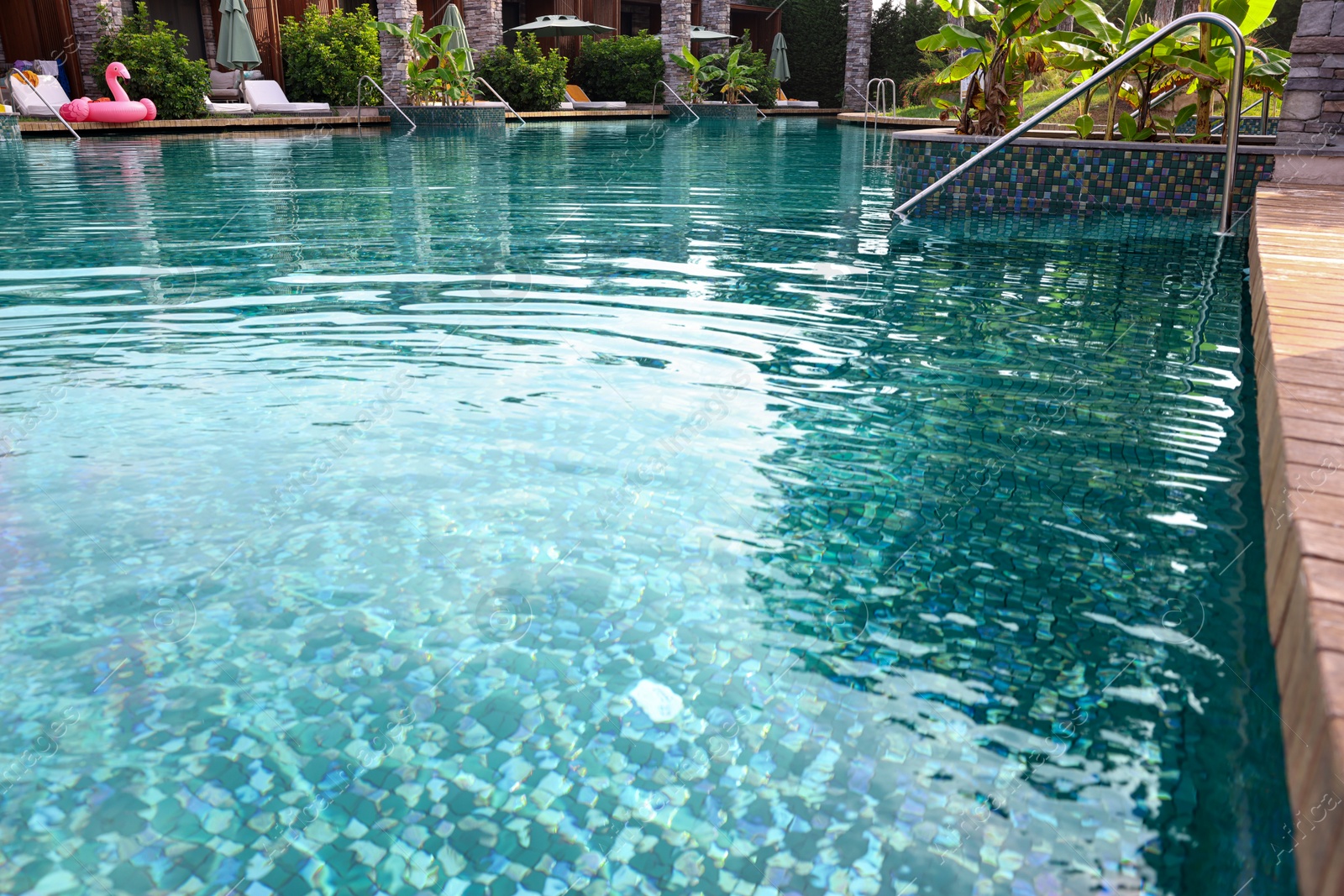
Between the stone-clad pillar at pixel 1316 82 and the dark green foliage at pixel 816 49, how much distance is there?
27.4m

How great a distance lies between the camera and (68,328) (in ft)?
16.8

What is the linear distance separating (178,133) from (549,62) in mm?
8850

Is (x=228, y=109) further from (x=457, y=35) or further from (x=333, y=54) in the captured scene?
(x=457, y=35)

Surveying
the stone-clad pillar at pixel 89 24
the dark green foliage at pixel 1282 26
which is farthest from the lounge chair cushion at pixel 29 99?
the dark green foliage at pixel 1282 26

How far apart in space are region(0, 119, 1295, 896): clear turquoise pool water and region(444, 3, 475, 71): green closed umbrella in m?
15.6

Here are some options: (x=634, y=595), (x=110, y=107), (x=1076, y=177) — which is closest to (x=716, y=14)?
(x=110, y=107)

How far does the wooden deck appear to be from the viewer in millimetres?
1371

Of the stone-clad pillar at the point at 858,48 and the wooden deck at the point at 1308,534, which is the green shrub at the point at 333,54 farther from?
the wooden deck at the point at 1308,534

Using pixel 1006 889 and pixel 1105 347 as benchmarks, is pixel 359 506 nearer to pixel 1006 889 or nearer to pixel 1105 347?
pixel 1006 889

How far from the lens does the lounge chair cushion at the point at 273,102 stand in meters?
20.8

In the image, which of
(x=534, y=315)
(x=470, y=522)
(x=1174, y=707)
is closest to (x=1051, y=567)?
(x=1174, y=707)

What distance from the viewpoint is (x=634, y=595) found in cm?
269

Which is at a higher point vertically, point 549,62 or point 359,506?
point 549,62

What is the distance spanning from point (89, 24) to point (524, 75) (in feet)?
28.7
